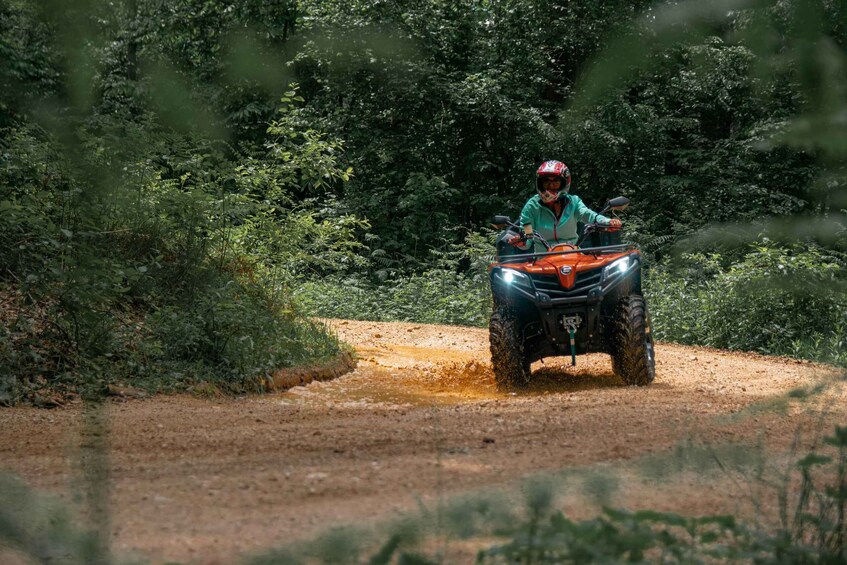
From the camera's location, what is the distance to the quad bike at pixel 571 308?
9.08 m

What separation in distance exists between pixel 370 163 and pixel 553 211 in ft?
56.7

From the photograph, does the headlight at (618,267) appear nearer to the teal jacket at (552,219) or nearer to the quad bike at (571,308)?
the quad bike at (571,308)

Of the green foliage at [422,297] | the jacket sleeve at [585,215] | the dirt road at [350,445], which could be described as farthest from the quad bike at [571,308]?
the green foliage at [422,297]

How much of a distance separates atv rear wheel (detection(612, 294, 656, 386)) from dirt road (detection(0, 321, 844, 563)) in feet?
0.74

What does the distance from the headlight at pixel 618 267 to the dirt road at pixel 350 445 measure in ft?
3.39

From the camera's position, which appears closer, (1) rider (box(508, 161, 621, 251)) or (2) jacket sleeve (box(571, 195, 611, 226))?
(2) jacket sleeve (box(571, 195, 611, 226))

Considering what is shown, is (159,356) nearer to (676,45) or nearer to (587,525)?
(587,525)

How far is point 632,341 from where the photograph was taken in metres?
9.10

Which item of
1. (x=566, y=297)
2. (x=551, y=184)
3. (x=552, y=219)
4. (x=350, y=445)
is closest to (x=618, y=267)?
(x=566, y=297)

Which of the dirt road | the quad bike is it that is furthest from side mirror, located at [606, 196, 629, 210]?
the dirt road

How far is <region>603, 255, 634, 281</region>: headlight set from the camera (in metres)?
9.14

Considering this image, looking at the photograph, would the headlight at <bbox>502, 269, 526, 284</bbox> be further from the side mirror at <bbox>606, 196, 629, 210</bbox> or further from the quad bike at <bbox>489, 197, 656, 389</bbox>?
the side mirror at <bbox>606, 196, 629, 210</bbox>

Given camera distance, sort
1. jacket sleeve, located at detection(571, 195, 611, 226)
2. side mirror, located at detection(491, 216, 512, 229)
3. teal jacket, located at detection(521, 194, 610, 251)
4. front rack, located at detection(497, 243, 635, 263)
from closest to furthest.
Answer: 1. side mirror, located at detection(491, 216, 512, 229)
2. front rack, located at detection(497, 243, 635, 263)
3. jacket sleeve, located at detection(571, 195, 611, 226)
4. teal jacket, located at detection(521, 194, 610, 251)

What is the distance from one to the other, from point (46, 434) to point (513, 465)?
3299 millimetres
